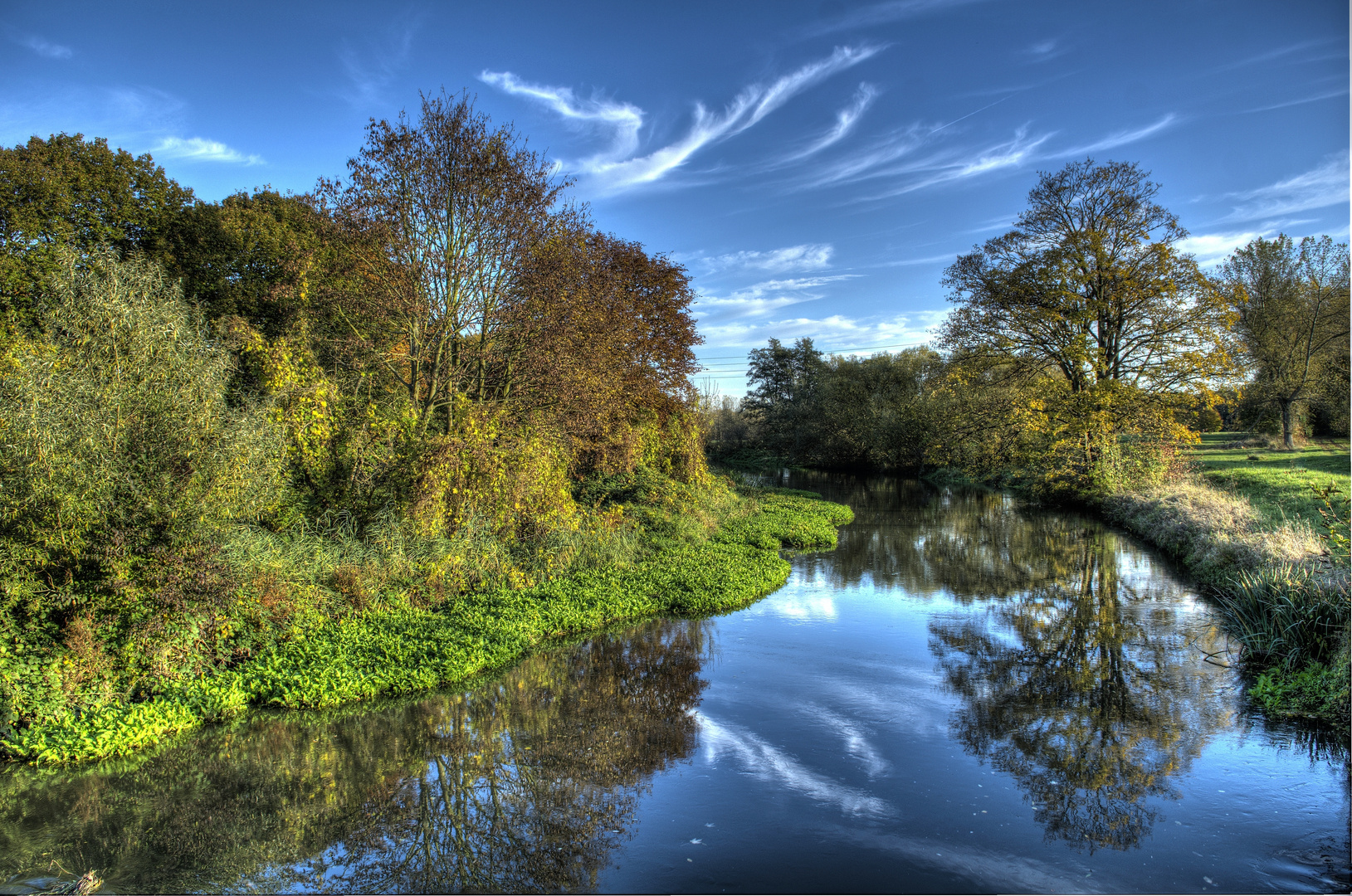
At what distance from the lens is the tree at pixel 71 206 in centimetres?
1817

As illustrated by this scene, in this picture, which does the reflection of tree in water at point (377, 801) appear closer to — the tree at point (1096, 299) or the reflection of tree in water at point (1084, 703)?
the reflection of tree in water at point (1084, 703)

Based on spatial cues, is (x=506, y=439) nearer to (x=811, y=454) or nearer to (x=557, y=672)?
(x=557, y=672)

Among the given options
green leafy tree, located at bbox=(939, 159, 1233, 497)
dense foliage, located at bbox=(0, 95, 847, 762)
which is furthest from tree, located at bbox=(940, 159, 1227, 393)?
dense foliage, located at bbox=(0, 95, 847, 762)

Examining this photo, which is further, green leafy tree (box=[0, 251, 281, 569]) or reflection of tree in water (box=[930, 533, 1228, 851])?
green leafy tree (box=[0, 251, 281, 569])

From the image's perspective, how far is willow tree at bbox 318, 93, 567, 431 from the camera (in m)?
12.9

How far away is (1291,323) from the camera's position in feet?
102

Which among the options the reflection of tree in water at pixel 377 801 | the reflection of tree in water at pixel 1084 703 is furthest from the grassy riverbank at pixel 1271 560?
the reflection of tree in water at pixel 377 801

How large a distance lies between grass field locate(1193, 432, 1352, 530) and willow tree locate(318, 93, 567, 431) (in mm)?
15827

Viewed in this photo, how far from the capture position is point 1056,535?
73.1 ft

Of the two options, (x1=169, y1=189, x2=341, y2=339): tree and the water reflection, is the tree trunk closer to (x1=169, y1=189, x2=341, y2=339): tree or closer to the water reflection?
the water reflection

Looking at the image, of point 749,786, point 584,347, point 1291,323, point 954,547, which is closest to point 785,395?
point 1291,323

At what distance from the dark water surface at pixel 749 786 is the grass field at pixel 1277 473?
7.51 m

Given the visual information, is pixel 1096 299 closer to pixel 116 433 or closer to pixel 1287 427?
pixel 1287 427

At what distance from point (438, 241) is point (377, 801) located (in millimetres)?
10216
